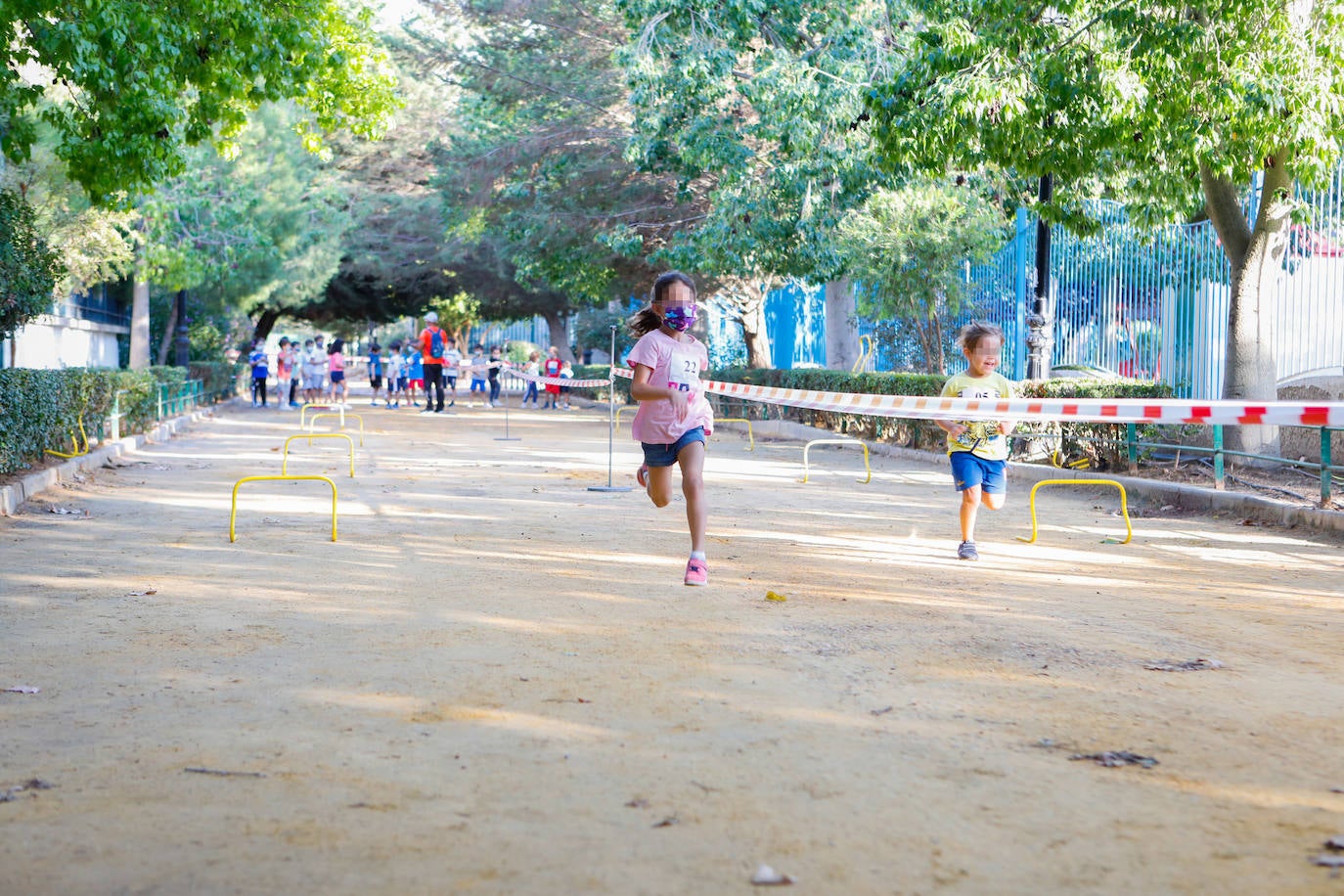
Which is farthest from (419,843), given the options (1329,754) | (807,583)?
(807,583)

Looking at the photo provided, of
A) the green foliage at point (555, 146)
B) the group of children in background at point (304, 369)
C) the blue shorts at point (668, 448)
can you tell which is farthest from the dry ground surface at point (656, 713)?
the group of children in background at point (304, 369)

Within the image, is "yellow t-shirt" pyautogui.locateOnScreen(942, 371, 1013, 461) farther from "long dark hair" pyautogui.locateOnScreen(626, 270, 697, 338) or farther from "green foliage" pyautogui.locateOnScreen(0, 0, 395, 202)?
"green foliage" pyautogui.locateOnScreen(0, 0, 395, 202)

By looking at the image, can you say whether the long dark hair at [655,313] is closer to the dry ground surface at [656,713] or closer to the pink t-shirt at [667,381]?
the pink t-shirt at [667,381]

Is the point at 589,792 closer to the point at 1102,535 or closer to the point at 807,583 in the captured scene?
the point at 807,583

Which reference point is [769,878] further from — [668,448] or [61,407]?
[61,407]

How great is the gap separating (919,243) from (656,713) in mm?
15098

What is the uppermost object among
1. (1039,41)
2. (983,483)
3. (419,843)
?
(1039,41)

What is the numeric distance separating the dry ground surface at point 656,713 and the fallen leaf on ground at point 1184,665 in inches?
3.7

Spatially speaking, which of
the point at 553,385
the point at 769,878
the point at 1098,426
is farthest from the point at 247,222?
the point at 769,878

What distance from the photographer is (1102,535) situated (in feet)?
34.8

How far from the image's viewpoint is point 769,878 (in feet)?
11.0

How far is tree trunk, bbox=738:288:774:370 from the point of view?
30141mm

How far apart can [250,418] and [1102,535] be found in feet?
74.6

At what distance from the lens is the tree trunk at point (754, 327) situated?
30.1 meters
